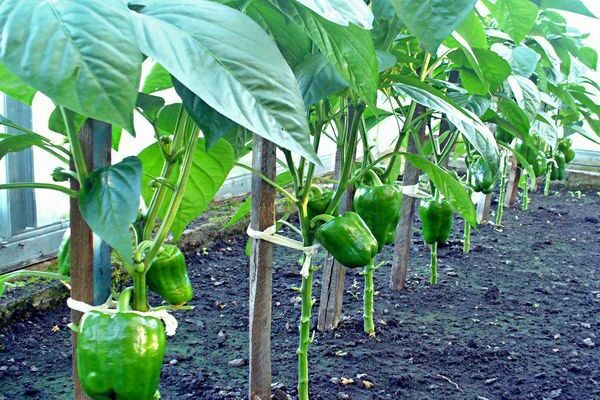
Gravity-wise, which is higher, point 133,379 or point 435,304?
point 133,379

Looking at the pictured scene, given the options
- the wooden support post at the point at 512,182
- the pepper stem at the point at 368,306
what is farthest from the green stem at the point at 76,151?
the wooden support post at the point at 512,182

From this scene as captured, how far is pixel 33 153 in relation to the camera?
5.77ft

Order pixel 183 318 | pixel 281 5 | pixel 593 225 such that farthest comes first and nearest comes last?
pixel 593 225
pixel 183 318
pixel 281 5

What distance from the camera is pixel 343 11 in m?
0.51

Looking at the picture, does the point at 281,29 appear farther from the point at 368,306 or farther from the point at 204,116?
the point at 368,306

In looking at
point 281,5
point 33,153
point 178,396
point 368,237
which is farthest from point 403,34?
point 33,153

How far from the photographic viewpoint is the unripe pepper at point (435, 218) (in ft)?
5.80

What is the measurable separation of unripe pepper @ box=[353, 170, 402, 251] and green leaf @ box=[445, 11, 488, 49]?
29 cm

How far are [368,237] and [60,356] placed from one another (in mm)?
784

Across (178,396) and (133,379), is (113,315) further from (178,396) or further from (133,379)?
(178,396)

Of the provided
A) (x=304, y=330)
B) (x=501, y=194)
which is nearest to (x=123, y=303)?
(x=304, y=330)

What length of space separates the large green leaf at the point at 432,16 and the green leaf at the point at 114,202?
0.27 meters

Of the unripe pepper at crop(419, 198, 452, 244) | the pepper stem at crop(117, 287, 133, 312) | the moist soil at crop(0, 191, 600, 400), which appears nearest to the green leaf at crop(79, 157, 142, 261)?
the pepper stem at crop(117, 287, 133, 312)

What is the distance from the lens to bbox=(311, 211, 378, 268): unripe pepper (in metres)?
1.01
